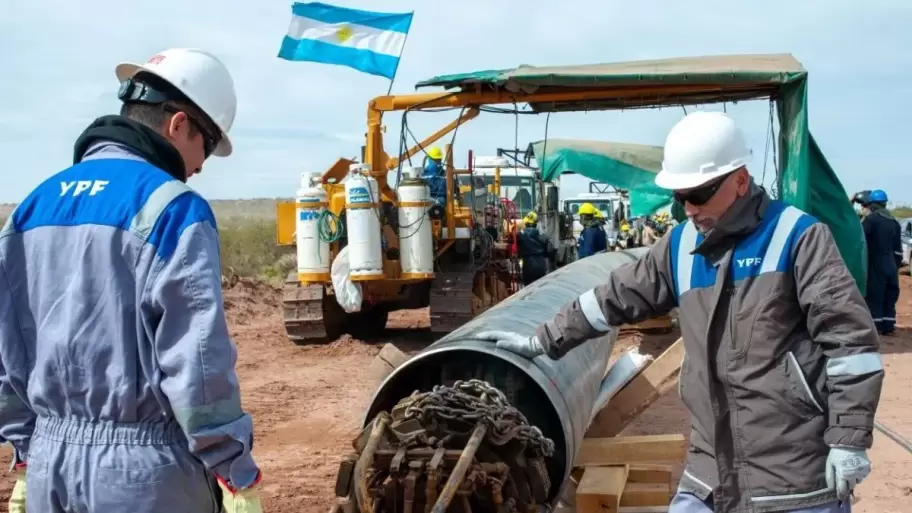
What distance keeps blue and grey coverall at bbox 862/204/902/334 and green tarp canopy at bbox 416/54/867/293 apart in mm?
1082

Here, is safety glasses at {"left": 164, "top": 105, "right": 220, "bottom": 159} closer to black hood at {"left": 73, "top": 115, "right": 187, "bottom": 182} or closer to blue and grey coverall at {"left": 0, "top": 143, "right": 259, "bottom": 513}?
black hood at {"left": 73, "top": 115, "right": 187, "bottom": 182}

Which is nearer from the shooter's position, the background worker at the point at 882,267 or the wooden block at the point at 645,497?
the wooden block at the point at 645,497

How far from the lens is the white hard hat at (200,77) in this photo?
Result: 93.9 inches

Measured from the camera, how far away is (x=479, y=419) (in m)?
3.42

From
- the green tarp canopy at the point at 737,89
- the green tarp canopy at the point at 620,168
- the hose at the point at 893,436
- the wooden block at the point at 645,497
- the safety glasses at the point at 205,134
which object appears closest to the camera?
the safety glasses at the point at 205,134

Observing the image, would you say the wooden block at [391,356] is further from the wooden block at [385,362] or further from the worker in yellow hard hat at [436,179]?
the worker in yellow hard hat at [436,179]

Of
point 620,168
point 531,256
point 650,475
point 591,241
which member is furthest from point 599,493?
point 620,168

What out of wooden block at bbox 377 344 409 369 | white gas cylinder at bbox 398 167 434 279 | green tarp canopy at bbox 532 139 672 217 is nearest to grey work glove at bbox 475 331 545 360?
wooden block at bbox 377 344 409 369

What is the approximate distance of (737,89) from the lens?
10.3 metres

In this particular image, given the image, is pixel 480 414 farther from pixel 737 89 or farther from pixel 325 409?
pixel 737 89

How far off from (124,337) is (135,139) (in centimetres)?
50

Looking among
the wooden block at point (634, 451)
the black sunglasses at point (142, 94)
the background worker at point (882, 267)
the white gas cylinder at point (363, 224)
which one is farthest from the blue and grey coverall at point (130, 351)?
the background worker at point (882, 267)

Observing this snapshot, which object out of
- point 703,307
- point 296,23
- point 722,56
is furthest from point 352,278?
point 703,307

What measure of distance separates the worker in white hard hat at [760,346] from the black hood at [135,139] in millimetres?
1589
